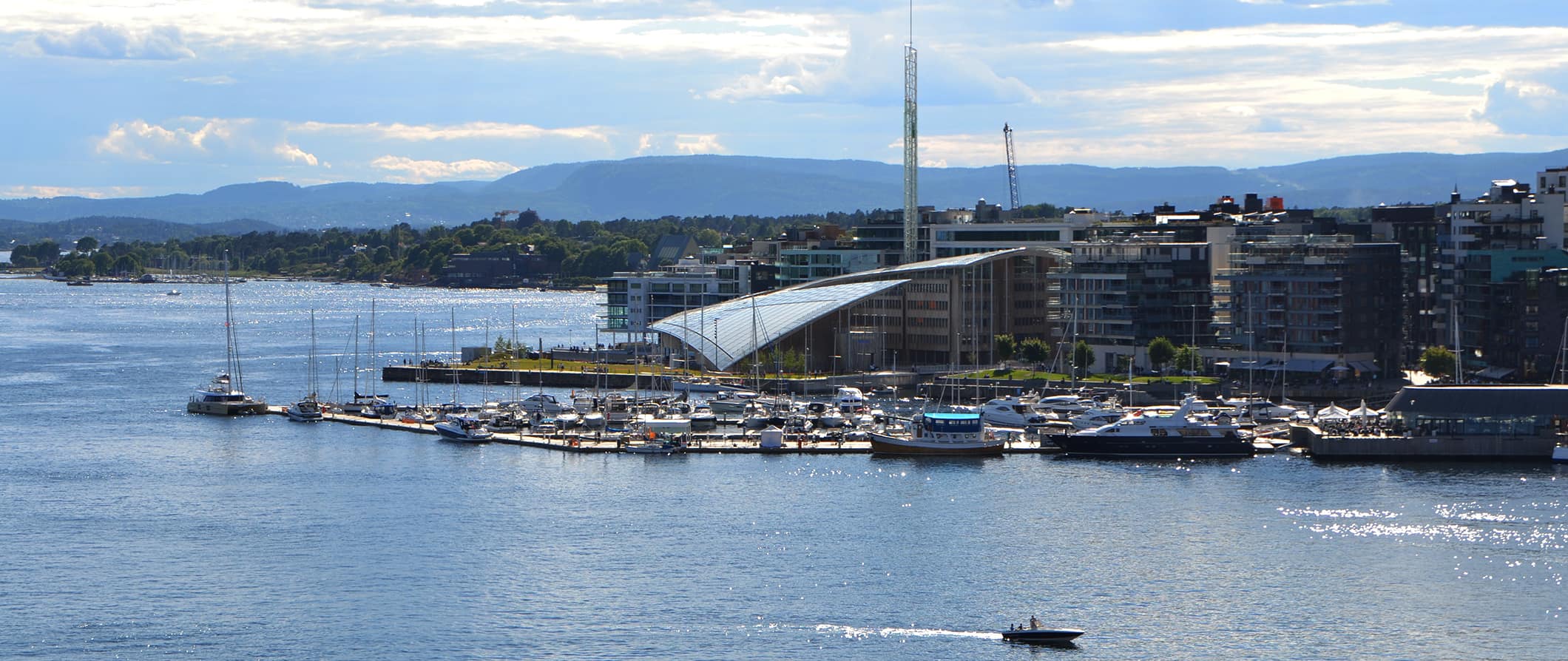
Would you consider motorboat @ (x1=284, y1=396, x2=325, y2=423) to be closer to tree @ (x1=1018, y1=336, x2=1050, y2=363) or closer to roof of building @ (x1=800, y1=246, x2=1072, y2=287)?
roof of building @ (x1=800, y1=246, x2=1072, y2=287)

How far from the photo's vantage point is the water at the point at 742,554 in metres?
33.8

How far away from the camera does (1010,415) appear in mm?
61906

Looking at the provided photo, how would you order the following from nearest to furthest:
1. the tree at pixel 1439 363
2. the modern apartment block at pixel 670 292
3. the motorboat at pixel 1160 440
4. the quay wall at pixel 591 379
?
the motorboat at pixel 1160 440, the tree at pixel 1439 363, the quay wall at pixel 591 379, the modern apartment block at pixel 670 292

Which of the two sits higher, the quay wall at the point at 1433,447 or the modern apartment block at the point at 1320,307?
the modern apartment block at the point at 1320,307

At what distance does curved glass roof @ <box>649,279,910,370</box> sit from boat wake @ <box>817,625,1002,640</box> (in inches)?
1617

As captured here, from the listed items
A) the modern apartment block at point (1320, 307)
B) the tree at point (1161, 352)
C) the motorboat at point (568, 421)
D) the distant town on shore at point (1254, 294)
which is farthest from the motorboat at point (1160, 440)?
the tree at point (1161, 352)

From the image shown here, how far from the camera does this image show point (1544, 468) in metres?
51.8

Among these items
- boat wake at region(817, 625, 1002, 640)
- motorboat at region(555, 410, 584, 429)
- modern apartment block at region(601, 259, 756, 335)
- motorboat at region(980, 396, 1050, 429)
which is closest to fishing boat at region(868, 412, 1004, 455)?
motorboat at region(980, 396, 1050, 429)

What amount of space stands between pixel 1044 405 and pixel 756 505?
19370 millimetres

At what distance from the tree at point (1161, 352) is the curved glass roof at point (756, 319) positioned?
1217 centimetres

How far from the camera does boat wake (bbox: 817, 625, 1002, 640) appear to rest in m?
33.8

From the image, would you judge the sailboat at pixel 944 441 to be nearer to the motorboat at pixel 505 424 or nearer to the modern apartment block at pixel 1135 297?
the motorboat at pixel 505 424

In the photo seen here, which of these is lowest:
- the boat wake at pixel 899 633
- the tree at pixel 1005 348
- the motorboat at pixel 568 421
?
the boat wake at pixel 899 633

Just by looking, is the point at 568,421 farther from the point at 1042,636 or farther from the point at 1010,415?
the point at 1042,636
